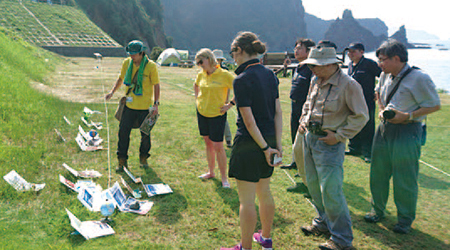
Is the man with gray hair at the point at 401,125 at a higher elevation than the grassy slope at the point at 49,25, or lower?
lower

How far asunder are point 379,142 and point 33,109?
6877 millimetres

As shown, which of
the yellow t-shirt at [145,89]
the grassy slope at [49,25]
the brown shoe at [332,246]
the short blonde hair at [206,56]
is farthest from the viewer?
the grassy slope at [49,25]

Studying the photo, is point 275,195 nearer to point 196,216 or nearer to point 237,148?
point 196,216

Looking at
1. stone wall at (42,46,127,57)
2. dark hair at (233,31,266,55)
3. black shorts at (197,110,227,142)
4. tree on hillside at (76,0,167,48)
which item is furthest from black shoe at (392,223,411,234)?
tree on hillside at (76,0,167,48)

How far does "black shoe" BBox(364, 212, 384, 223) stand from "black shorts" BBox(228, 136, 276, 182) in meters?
1.87

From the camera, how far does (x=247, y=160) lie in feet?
9.02

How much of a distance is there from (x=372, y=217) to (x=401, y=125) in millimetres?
1152

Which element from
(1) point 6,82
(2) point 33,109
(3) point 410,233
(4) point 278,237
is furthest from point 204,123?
(1) point 6,82

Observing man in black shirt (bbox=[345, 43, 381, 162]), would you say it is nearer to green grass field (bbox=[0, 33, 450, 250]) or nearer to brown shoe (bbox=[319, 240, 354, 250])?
green grass field (bbox=[0, 33, 450, 250])

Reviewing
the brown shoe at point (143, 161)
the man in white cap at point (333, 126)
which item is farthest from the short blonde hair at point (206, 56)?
the brown shoe at point (143, 161)

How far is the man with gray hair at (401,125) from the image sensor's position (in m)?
3.37

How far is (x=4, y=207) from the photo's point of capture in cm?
361

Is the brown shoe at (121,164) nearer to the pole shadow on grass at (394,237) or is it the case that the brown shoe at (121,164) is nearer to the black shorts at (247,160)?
the black shorts at (247,160)

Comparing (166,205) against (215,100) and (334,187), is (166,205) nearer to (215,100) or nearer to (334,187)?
(215,100)
